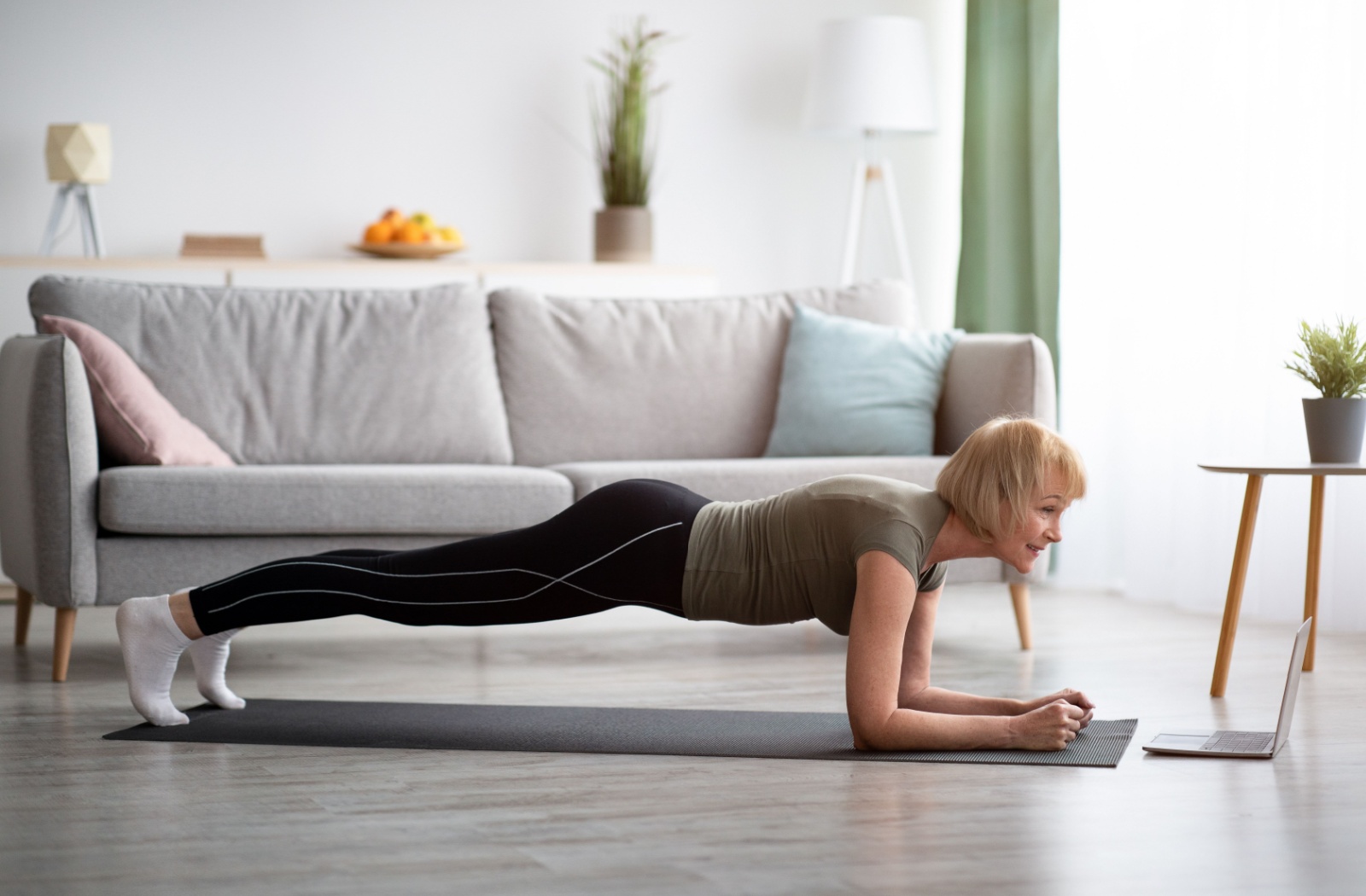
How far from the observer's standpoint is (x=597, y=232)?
4.99m

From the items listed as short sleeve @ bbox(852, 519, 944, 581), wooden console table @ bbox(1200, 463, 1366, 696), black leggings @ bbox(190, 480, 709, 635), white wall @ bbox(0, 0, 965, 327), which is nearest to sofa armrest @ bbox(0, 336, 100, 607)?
black leggings @ bbox(190, 480, 709, 635)

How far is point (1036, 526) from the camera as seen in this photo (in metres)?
2.24

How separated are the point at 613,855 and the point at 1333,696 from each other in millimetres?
1645

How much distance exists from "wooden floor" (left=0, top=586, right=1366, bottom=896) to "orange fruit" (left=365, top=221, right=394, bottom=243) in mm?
1969

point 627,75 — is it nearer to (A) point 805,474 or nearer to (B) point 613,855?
(A) point 805,474

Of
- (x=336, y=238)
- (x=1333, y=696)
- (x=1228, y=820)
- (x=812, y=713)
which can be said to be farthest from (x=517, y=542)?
(x=336, y=238)

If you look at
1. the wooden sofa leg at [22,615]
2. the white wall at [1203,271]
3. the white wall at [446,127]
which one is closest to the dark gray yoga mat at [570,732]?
the wooden sofa leg at [22,615]

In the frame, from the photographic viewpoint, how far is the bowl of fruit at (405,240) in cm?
477

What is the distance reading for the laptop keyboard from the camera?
2318 millimetres

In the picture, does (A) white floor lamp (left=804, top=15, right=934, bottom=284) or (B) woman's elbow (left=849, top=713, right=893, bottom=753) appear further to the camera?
(A) white floor lamp (left=804, top=15, right=934, bottom=284)

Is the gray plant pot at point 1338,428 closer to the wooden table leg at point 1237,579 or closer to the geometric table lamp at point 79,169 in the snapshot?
the wooden table leg at point 1237,579

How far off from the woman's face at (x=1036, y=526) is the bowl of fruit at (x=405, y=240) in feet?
9.59

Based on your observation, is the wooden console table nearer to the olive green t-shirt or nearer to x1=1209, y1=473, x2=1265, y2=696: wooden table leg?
x1=1209, y1=473, x2=1265, y2=696: wooden table leg

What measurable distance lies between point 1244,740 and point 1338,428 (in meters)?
0.82
